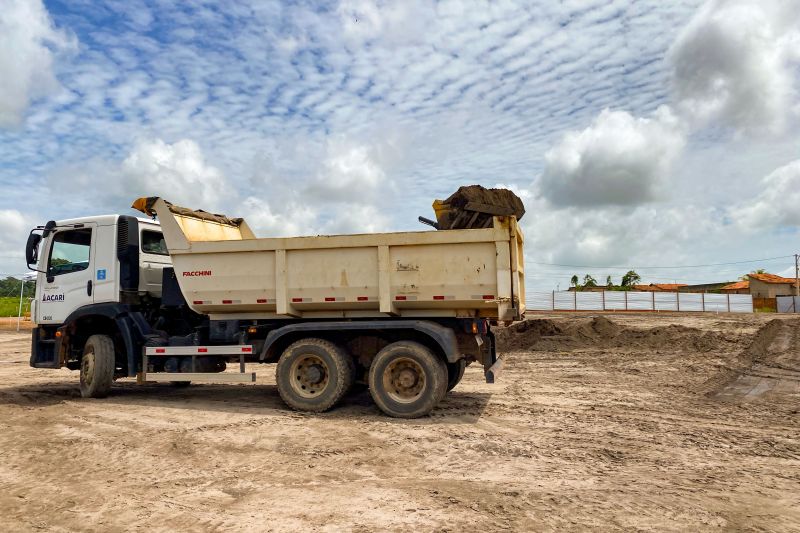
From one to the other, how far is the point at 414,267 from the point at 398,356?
3.90 ft

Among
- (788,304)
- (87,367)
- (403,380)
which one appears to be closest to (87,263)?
(87,367)

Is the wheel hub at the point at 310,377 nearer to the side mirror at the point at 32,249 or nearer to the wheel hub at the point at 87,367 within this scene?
the wheel hub at the point at 87,367

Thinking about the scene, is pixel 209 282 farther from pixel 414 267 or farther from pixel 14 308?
pixel 14 308

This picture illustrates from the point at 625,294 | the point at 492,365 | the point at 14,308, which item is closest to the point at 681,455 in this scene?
the point at 492,365

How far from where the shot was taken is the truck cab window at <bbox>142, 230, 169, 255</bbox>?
923 cm

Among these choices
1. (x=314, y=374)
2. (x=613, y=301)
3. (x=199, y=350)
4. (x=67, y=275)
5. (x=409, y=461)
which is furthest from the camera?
(x=613, y=301)

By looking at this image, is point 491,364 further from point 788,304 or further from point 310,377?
point 788,304

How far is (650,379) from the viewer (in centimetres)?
1151

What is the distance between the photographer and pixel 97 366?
8.71 meters

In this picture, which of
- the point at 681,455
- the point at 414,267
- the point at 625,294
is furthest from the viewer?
the point at 625,294

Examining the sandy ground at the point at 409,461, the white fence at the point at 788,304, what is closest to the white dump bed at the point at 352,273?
the sandy ground at the point at 409,461

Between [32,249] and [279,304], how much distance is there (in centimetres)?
463

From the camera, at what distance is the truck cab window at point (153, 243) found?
30.3 feet

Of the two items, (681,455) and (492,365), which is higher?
(492,365)
